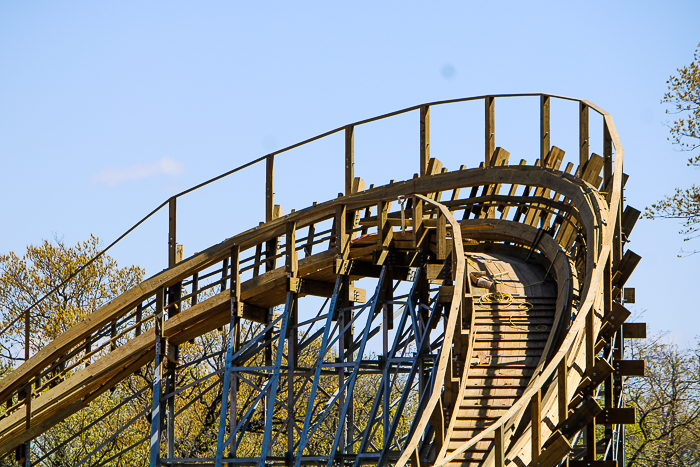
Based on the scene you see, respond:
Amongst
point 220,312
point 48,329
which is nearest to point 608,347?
point 220,312

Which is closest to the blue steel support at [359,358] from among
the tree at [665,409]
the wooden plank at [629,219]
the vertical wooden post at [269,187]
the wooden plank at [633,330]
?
the vertical wooden post at [269,187]

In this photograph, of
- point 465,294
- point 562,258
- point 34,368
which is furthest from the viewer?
point 34,368

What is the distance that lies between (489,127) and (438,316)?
3380mm

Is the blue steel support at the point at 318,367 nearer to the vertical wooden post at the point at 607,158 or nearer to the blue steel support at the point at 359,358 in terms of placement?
the blue steel support at the point at 359,358

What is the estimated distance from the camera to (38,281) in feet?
102

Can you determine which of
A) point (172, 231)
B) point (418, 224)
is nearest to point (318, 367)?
point (418, 224)

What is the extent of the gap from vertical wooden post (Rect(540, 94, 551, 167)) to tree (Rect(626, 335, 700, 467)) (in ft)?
41.7

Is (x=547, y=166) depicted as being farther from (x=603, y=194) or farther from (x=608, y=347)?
(x=608, y=347)

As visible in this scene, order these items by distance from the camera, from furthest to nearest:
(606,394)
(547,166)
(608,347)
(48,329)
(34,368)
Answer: (48,329), (34,368), (547,166), (608,347), (606,394)

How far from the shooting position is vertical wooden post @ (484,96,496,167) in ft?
50.5

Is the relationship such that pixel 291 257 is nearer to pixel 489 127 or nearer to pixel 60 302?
pixel 489 127

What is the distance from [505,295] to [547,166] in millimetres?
3298

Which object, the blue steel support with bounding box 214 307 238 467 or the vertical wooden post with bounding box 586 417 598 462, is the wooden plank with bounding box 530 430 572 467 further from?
the blue steel support with bounding box 214 307 238 467

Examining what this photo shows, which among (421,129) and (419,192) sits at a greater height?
(421,129)
